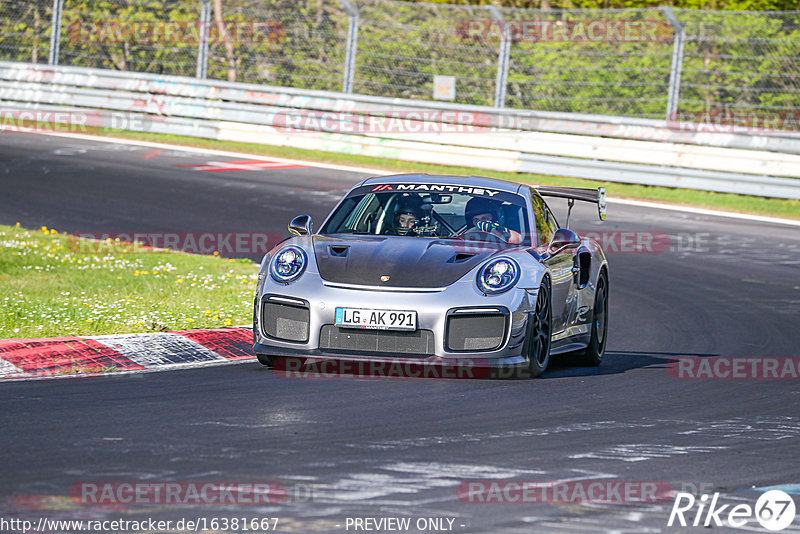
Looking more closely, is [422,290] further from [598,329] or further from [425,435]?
[598,329]

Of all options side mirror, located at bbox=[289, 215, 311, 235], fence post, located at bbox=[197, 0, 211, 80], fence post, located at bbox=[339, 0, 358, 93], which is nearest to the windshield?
side mirror, located at bbox=[289, 215, 311, 235]

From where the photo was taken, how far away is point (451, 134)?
67.3ft

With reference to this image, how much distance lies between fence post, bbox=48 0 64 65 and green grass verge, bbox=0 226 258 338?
995cm

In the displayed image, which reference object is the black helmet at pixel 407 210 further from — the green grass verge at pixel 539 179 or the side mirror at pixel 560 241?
the green grass verge at pixel 539 179

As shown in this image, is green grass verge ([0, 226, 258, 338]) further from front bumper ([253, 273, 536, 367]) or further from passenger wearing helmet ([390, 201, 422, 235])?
front bumper ([253, 273, 536, 367])

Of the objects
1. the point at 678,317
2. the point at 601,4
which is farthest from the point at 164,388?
the point at 601,4

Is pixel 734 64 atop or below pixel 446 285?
atop

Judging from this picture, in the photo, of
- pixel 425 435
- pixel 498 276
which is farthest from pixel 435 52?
pixel 425 435

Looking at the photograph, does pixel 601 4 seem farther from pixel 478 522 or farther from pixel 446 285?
pixel 478 522

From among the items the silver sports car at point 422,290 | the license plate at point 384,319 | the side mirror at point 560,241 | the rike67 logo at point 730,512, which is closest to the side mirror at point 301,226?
the silver sports car at point 422,290

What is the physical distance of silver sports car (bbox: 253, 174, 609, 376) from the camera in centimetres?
743

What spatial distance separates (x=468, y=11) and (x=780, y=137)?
17.2 ft

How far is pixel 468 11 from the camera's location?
2059 centimetres

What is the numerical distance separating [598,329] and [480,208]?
4.18 ft
